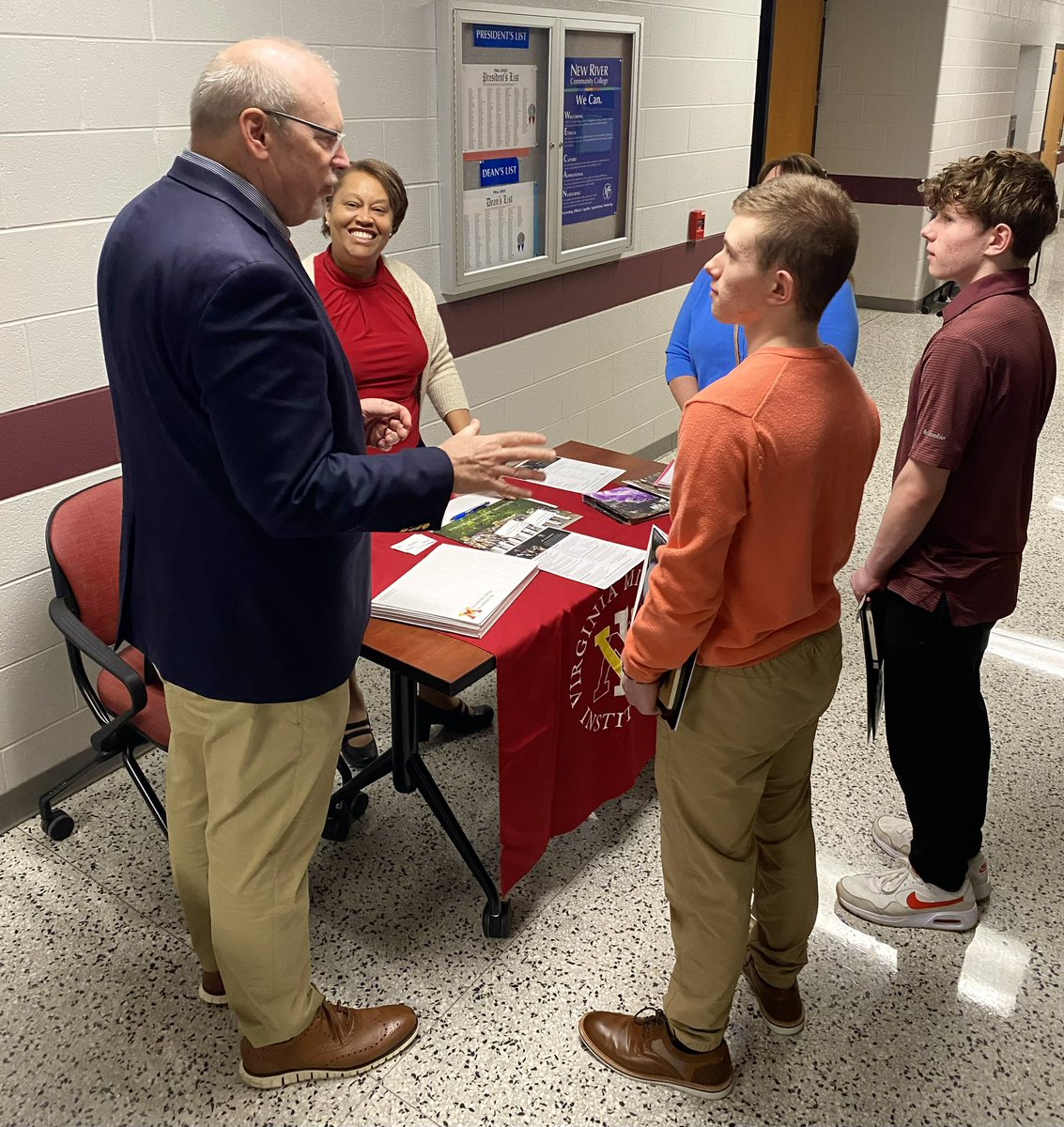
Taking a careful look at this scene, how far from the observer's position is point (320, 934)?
222 centimetres

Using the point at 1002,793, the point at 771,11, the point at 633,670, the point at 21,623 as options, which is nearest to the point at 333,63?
the point at 21,623

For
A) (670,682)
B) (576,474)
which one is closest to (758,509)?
(670,682)

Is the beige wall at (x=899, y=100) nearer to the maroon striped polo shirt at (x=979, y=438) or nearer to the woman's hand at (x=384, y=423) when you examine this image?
the maroon striped polo shirt at (x=979, y=438)

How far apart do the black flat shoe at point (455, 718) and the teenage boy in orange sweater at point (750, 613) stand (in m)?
1.14

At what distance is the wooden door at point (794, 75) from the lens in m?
7.12

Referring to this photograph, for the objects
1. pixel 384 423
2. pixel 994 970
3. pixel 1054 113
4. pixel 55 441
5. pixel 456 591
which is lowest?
pixel 994 970

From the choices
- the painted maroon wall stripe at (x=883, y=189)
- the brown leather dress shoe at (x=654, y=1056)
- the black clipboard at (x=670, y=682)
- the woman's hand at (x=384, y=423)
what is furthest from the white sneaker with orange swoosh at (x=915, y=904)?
the painted maroon wall stripe at (x=883, y=189)

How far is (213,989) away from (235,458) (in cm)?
124

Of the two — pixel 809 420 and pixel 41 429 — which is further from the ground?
pixel 809 420

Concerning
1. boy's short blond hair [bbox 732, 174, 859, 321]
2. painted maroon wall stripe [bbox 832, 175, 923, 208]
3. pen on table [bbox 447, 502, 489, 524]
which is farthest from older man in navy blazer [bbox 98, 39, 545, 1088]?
painted maroon wall stripe [bbox 832, 175, 923, 208]

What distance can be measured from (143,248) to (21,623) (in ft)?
4.74

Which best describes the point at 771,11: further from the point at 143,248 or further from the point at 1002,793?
the point at 143,248

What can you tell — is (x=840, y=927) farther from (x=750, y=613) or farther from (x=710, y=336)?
(x=710, y=336)

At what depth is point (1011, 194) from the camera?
71.5 inches
